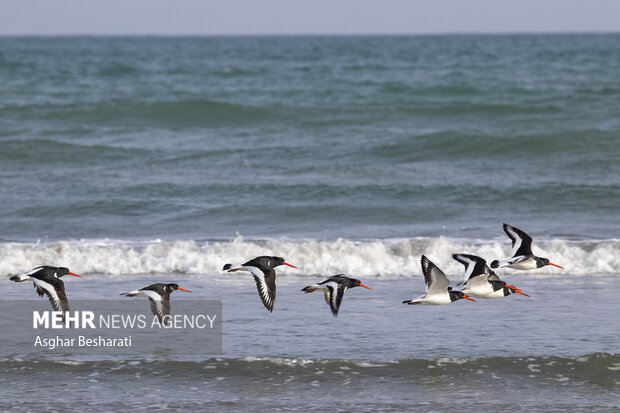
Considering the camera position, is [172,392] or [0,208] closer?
[172,392]

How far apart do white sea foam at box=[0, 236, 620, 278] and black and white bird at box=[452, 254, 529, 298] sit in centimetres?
284

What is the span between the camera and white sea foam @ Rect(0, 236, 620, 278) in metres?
11.8

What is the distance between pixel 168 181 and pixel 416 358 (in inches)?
429

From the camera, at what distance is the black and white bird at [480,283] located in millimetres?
8461

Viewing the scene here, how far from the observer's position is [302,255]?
41.4 feet

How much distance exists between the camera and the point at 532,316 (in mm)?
9438

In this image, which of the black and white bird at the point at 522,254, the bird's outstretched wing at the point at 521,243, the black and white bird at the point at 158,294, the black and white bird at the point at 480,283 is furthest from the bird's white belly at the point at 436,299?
the black and white bird at the point at 158,294

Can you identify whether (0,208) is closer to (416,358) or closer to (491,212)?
(491,212)

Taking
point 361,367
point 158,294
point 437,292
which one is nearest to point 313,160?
point 437,292

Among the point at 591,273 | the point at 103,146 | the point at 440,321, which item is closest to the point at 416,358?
the point at 440,321

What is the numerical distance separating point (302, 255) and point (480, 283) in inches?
173

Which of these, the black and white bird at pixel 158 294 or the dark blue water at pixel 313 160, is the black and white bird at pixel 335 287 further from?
the dark blue water at pixel 313 160

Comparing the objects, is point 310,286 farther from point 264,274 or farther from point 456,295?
point 456,295

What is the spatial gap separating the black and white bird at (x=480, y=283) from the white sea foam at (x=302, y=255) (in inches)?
112
